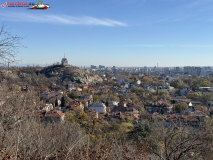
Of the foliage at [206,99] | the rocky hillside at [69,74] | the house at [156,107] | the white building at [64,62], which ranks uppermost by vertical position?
the white building at [64,62]

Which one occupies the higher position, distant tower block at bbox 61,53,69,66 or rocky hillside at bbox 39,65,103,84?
distant tower block at bbox 61,53,69,66

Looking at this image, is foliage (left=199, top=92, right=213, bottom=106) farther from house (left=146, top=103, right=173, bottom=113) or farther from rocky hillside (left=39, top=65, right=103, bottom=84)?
rocky hillside (left=39, top=65, right=103, bottom=84)

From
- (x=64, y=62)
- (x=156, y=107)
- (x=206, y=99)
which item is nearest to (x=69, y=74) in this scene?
(x=64, y=62)

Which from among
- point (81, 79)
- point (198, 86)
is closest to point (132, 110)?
point (198, 86)

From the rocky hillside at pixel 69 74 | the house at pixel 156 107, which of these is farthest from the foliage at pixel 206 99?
the rocky hillside at pixel 69 74

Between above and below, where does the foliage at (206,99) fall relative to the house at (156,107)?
above

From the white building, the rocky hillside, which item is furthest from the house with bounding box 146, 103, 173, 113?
the white building

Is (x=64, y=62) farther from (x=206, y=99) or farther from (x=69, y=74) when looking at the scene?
(x=206, y=99)

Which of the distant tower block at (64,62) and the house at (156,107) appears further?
the distant tower block at (64,62)

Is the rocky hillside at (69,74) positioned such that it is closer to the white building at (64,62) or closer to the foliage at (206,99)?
the white building at (64,62)

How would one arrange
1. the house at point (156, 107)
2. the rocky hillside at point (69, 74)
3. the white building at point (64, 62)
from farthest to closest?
the white building at point (64, 62), the rocky hillside at point (69, 74), the house at point (156, 107)

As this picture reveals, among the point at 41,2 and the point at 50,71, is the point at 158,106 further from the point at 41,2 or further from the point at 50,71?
the point at 50,71
